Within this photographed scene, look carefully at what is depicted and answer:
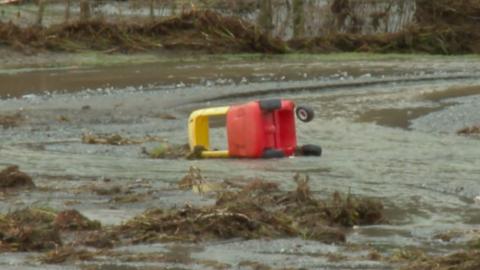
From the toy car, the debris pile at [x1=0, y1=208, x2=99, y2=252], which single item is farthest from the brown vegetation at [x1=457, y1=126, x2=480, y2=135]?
the debris pile at [x1=0, y1=208, x2=99, y2=252]

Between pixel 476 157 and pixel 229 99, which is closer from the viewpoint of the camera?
pixel 476 157

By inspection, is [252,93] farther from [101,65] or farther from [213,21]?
[213,21]

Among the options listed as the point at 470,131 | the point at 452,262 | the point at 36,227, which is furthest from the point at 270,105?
the point at 452,262

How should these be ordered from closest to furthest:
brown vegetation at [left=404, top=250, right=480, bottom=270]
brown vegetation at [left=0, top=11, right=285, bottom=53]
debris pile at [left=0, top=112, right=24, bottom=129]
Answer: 1. brown vegetation at [left=404, top=250, right=480, bottom=270]
2. debris pile at [left=0, top=112, right=24, bottom=129]
3. brown vegetation at [left=0, top=11, right=285, bottom=53]

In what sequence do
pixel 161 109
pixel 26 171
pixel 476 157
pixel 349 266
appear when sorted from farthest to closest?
pixel 161 109, pixel 476 157, pixel 26 171, pixel 349 266

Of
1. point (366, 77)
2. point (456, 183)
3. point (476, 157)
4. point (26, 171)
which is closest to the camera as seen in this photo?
point (456, 183)

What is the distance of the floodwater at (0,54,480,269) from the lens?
9.84 m

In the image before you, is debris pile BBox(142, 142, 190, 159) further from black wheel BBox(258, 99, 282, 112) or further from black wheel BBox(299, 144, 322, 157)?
black wheel BBox(299, 144, 322, 157)

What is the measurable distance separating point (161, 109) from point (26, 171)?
6742mm

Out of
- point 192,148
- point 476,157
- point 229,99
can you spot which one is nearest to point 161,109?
point 229,99

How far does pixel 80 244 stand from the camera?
9.64 metres

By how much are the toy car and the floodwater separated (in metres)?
0.22

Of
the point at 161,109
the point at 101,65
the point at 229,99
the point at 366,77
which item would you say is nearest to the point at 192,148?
the point at 161,109

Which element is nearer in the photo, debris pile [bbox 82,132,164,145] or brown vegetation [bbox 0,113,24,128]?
Result: debris pile [bbox 82,132,164,145]
